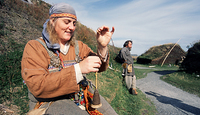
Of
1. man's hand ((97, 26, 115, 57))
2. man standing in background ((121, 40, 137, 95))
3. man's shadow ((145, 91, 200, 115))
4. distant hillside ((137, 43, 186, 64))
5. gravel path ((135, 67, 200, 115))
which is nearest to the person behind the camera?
man's hand ((97, 26, 115, 57))

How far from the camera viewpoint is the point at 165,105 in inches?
199

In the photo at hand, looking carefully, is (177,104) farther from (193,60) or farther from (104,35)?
(193,60)

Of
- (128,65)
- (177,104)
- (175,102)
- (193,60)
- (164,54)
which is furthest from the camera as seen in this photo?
(164,54)

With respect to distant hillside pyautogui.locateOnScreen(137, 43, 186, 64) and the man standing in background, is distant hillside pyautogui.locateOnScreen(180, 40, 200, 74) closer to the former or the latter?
the man standing in background

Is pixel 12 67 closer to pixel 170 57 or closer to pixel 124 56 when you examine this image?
pixel 124 56

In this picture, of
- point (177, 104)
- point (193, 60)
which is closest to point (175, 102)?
point (177, 104)

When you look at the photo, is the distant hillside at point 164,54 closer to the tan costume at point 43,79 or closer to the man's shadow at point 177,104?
the man's shadow at point 177,104

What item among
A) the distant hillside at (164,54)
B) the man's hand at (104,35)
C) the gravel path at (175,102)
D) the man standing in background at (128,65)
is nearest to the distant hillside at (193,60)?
the gravel path at (175,102)

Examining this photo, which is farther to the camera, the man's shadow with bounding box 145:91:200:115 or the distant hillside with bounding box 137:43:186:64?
Answer: the distant hillside with bounding box 137:43:186:64

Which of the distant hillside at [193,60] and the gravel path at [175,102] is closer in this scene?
the gravel path at [175,102]

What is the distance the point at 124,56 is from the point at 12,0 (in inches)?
265

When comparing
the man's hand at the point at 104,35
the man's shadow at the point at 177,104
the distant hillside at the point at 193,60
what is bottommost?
the man's shadow at the point at 177,104

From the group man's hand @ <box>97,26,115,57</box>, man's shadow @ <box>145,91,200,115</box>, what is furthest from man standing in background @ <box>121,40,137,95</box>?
man's hand @ <box>97,26,115,57</box>

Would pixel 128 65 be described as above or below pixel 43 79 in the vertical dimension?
below
